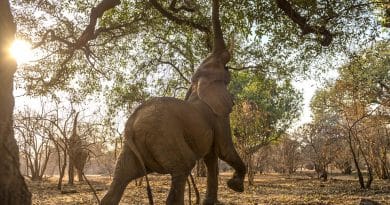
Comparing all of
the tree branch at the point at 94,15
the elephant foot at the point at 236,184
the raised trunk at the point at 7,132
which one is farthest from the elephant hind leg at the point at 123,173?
the tree branch at the point at 94,15

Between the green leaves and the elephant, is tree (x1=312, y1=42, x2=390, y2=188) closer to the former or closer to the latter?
the green leaves

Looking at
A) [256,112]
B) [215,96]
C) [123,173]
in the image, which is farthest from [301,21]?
[256,112]

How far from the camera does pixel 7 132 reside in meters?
7.12

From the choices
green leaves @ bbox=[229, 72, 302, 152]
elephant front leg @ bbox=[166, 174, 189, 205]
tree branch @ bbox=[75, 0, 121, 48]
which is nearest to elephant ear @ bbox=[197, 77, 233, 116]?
elephant front leg @ bbox=[166, 174, 189, 205]

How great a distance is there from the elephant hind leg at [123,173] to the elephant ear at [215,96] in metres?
2.30

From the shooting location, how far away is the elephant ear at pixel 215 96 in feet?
30.7

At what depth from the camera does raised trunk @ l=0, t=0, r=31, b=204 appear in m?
6.82

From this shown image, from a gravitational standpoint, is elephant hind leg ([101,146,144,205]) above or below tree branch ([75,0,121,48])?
below

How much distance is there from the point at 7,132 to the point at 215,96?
447 cm

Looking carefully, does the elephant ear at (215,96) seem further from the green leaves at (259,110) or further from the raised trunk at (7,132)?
the green leaves at (259,110)

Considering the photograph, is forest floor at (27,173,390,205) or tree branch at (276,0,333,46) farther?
forest floor at (27,173,390,205)

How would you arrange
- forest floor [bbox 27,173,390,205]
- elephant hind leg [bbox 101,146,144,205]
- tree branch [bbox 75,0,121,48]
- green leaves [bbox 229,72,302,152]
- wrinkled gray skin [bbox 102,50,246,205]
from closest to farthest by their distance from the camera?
elephant hind leg [bbox 101,146,144,205]
wrinkled gray skin [bbox 102,50,246,205]
tree branch [bbox 75,0,121,48]
forest floor [bbox 27,173,390,205]
green leaves [bbox 229,72,302,152]

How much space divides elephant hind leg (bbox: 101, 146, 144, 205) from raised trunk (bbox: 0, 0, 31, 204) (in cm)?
145

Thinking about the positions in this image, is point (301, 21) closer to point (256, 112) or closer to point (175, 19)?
point (175, 19)
